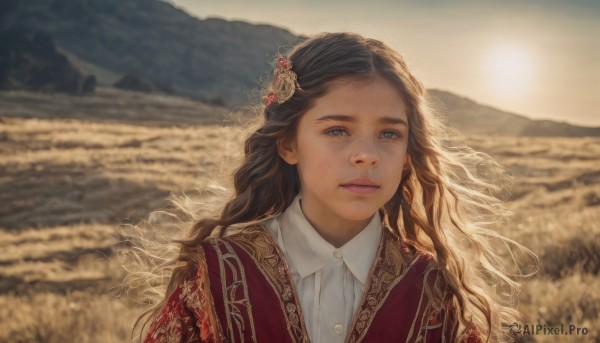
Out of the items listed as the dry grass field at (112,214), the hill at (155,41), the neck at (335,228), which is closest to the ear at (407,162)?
the neck at (335,228)

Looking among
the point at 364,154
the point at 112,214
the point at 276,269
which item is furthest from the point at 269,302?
the point at 112,214

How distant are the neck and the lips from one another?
33cm

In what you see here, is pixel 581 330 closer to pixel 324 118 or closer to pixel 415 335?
pixel 415 335

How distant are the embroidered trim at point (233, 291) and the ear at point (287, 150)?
0.57m

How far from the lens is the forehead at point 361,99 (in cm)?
314

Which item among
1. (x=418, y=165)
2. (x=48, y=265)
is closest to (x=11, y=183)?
(x=48, y=265)

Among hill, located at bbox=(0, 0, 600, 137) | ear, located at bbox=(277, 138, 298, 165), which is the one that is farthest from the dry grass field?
hill, located at bbox=(0, 0, 600, 137)

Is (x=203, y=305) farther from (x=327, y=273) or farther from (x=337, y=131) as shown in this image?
(x=337, y=131)

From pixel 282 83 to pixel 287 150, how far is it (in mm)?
338

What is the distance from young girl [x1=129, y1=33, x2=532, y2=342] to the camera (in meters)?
3.05

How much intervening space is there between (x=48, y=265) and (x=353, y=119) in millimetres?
7876

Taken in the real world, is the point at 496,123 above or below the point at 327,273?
below

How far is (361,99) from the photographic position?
10.4 feet

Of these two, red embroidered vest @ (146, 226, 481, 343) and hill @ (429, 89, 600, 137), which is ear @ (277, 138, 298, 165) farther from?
hill @ (429, 89, 600, 137)
